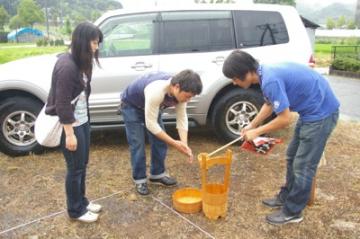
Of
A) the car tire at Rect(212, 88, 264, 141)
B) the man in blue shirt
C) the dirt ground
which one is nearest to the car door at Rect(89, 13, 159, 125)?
the dirt ground

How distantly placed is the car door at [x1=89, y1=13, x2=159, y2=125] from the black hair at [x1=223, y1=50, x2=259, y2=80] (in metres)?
2.23

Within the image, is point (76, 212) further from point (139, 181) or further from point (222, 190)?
point (222, 190)

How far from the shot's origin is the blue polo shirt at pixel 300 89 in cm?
282

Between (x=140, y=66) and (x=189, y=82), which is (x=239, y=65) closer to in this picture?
(x=189, y=82)

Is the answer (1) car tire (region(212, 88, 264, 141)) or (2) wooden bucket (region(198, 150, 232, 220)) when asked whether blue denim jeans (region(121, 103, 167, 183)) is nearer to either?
(2) wooden bucket (region(198, 150, 232, 220))

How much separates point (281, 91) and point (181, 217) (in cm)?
145

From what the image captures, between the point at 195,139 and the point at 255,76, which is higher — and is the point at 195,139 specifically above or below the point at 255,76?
below

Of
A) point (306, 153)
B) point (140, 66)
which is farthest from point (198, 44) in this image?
point (306, 153)

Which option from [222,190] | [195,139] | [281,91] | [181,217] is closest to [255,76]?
[281,91]

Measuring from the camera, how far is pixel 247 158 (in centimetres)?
496

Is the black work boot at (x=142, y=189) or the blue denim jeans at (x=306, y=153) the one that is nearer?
the blue denim jeans at (x=306, y=153)

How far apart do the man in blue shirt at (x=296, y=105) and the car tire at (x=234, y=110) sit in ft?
5.97

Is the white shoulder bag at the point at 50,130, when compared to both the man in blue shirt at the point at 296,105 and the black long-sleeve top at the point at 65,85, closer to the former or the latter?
the black long-sleeve top at the point at 65,85

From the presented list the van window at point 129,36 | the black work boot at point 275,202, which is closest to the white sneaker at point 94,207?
the black work boot at point 275,202
